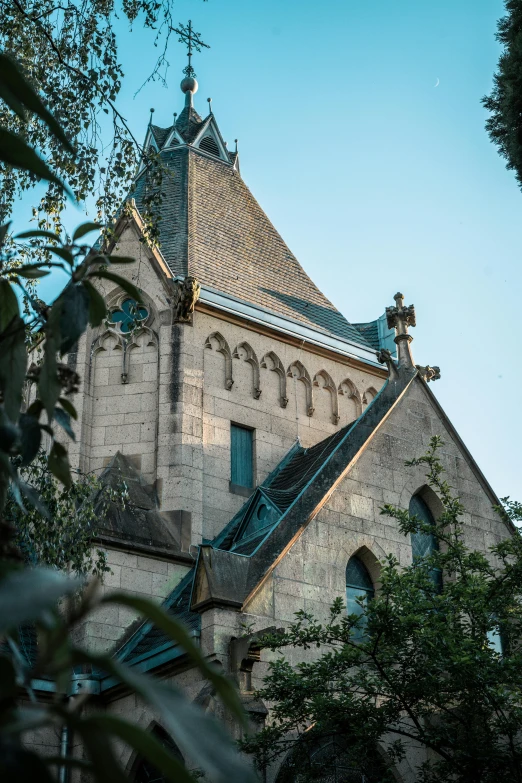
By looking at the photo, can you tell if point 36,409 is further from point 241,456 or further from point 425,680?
point 241,456

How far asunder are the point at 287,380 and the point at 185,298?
2.64 m

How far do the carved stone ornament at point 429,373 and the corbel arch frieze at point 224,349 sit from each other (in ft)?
12.6

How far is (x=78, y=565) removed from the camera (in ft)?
31.0

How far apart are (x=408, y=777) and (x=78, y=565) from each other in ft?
16.1

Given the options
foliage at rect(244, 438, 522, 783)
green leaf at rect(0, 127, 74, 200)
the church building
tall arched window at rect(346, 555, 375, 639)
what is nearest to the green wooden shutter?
the church building

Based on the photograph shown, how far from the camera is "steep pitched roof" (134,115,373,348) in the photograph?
1986 cm

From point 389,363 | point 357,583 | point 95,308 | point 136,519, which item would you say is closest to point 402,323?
point 389,363

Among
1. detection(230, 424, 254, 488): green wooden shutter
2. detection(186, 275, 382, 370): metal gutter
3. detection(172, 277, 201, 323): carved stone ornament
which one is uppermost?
detection(186, 275, 382, 370): metal gutter

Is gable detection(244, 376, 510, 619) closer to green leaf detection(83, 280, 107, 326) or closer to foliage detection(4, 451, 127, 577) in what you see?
foliage detection(4, 451, 127, 577)

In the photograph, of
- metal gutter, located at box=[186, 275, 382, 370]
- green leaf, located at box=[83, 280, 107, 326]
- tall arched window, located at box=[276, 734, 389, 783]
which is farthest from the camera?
Result: metal gutter, located at box=[186, 275, 382, 370]

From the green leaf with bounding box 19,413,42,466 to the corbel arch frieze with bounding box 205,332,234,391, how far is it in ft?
49.5

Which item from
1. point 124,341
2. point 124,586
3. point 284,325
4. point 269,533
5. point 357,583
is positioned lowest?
point 357,583

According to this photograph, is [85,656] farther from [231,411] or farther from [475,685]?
[231,411]

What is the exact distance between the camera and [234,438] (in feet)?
58.9
